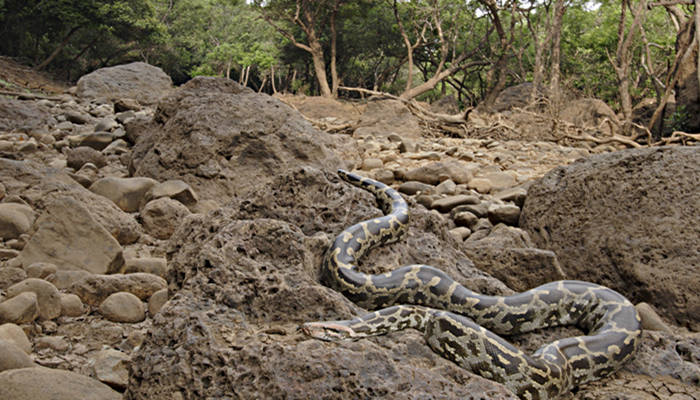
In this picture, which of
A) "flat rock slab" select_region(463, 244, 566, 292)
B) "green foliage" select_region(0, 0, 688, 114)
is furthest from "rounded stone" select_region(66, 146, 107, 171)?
"green foliage" select_region(0, 0, 688, 114)

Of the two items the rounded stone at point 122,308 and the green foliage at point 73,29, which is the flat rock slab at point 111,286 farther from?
the green foliage at point 73,29

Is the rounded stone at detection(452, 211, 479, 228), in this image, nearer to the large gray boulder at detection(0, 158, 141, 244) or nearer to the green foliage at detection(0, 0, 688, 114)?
the large gray boulder at detection(0, 158, 141, 244)

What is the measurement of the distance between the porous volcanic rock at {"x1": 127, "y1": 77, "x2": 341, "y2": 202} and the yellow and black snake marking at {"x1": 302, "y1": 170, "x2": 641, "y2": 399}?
11.6 feet

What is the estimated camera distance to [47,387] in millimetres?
2635

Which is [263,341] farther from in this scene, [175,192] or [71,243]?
[175,192]

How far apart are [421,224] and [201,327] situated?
2.56 metres

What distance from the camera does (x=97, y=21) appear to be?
24250 mm

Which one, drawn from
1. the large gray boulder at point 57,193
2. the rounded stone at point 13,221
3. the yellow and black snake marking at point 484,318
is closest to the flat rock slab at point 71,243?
the large gray boulder at point 57,193

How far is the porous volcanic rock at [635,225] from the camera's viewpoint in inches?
196

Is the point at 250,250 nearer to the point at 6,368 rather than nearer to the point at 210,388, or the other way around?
the point at 210,388

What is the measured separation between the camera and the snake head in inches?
104

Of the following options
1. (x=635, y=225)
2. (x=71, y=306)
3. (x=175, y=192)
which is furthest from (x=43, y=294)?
(x=635, y=225)

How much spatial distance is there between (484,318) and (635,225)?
2682 mm

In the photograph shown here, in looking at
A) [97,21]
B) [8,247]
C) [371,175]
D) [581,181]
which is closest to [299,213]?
[8,247]
